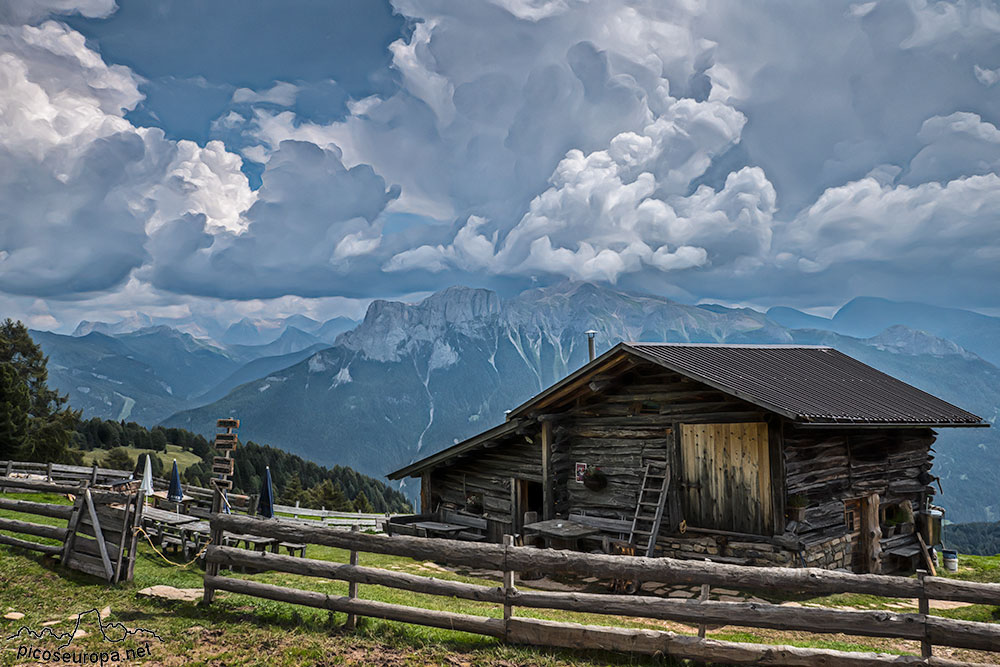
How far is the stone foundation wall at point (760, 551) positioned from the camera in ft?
49.2

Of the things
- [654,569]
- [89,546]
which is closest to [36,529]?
[89,546]

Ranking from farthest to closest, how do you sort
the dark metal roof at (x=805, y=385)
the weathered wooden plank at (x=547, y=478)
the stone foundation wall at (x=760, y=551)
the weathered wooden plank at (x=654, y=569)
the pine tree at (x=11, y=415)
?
1. the pine tree at (x=11, y=415)
2. the weathered wooden plank at (x=547, y=478)
3. the dark metal roof at (x=805, y=385)
4. the stone foundation wall at (x=760, y=551)
5. the weathered wooden plank at (x=654, y=569)

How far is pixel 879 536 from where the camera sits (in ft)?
59.2

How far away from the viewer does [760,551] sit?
50.1 ft

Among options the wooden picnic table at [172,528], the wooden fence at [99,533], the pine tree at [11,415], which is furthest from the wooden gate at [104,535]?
the pine tree at [11,415]

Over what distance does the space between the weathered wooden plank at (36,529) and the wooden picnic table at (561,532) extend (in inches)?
438

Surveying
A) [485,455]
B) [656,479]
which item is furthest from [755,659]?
[485,455]

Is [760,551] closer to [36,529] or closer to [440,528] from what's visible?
[440,528]

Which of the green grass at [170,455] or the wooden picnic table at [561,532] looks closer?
the wooden picnic table at [561,532]

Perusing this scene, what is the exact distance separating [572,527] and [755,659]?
10.9m

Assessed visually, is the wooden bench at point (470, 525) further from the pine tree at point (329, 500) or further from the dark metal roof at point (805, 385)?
the pine tree at point (329, 500)

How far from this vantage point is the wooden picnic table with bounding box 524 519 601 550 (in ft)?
57.5

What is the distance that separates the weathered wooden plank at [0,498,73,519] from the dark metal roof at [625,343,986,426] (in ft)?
43.3

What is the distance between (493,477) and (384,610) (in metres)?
13.8
